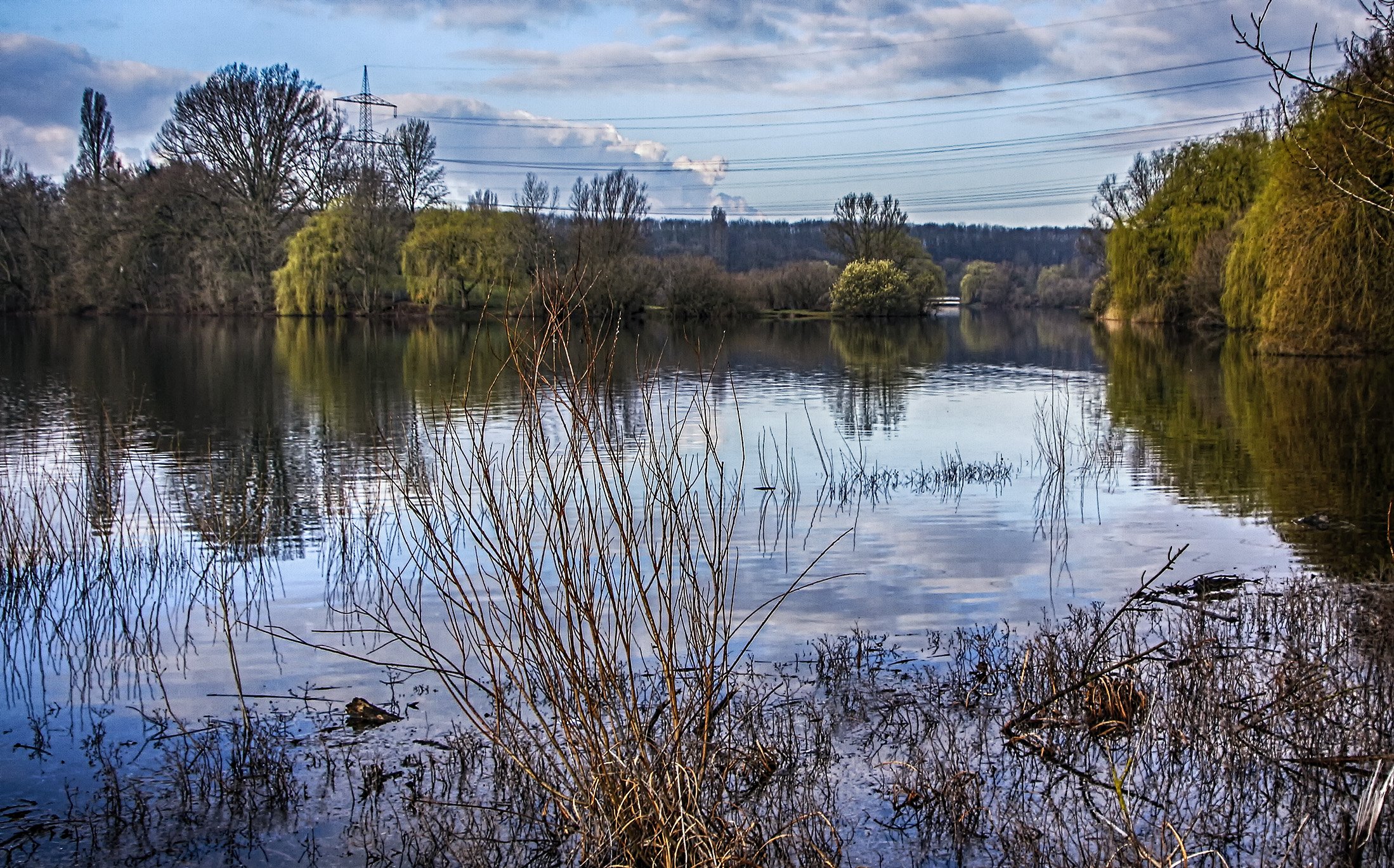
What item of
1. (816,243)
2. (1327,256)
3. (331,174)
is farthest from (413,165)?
(816,243)

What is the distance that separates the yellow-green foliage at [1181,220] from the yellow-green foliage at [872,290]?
53.5 ft

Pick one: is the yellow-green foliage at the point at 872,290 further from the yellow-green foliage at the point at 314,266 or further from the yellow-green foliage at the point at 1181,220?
the yellow-green foliage at the point at 314,266

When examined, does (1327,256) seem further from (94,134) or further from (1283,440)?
(94,134)

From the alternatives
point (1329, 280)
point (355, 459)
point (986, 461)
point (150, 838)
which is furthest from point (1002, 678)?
point (1329, 280)

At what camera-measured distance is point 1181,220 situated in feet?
158

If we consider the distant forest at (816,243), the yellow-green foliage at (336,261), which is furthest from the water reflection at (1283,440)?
the distant forest at (816,243)

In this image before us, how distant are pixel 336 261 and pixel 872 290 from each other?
99.3 feet

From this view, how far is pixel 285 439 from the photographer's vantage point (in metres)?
17.4

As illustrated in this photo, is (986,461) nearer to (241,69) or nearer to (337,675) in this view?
(337,675)

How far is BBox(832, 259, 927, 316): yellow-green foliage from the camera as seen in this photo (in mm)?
67500

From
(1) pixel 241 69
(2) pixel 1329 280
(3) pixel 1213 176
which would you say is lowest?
(2) pixel 1329 280

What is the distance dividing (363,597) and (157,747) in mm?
3035

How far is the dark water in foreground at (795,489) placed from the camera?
23.8ft

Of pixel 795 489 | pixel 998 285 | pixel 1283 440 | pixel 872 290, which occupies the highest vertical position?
pixel 998 285
